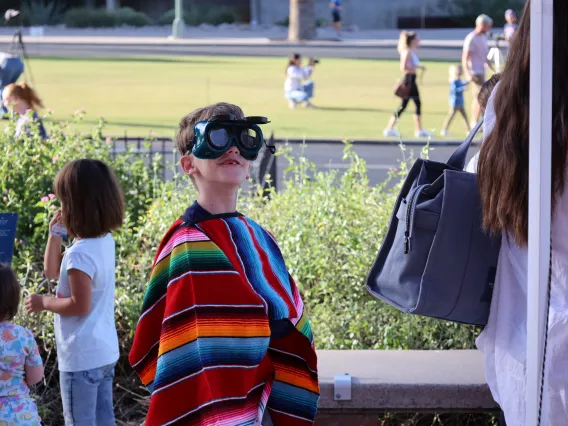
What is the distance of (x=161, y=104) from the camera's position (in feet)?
66.8

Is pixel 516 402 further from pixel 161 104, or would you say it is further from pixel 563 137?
pixel 161 104

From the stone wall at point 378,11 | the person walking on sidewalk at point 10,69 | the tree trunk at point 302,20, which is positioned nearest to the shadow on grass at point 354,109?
the person walking on sidewalk at point 10,69

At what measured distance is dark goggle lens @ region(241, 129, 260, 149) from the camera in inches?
100

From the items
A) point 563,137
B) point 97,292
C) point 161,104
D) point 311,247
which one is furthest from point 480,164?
point 161,104

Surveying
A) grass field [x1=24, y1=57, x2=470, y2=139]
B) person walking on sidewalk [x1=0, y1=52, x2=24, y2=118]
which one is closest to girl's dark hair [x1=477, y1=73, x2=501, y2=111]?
person walking on sidewalk [x1=0, y1=52, x2=24, y2=118]

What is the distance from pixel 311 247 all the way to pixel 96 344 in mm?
2024

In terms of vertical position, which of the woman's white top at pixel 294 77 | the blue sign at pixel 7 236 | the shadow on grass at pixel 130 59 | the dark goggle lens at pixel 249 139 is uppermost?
the shadow on grass at pixel 130 59

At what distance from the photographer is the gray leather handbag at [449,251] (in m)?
2.60

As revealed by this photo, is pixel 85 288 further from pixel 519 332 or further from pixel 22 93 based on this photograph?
pixel 22 93

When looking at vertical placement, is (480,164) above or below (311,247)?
above

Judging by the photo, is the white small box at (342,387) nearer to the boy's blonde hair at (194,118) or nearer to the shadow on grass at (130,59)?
the boy's blonde hair at (194,118)

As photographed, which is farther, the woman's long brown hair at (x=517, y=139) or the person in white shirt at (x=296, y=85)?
the person in white shirt at (x=296, y=85)

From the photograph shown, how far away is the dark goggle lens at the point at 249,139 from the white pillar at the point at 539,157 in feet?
2.48

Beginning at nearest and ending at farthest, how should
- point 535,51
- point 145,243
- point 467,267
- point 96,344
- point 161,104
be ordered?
point 535,51, point 467,267, point 96,344, point 145,243, point 161,104
